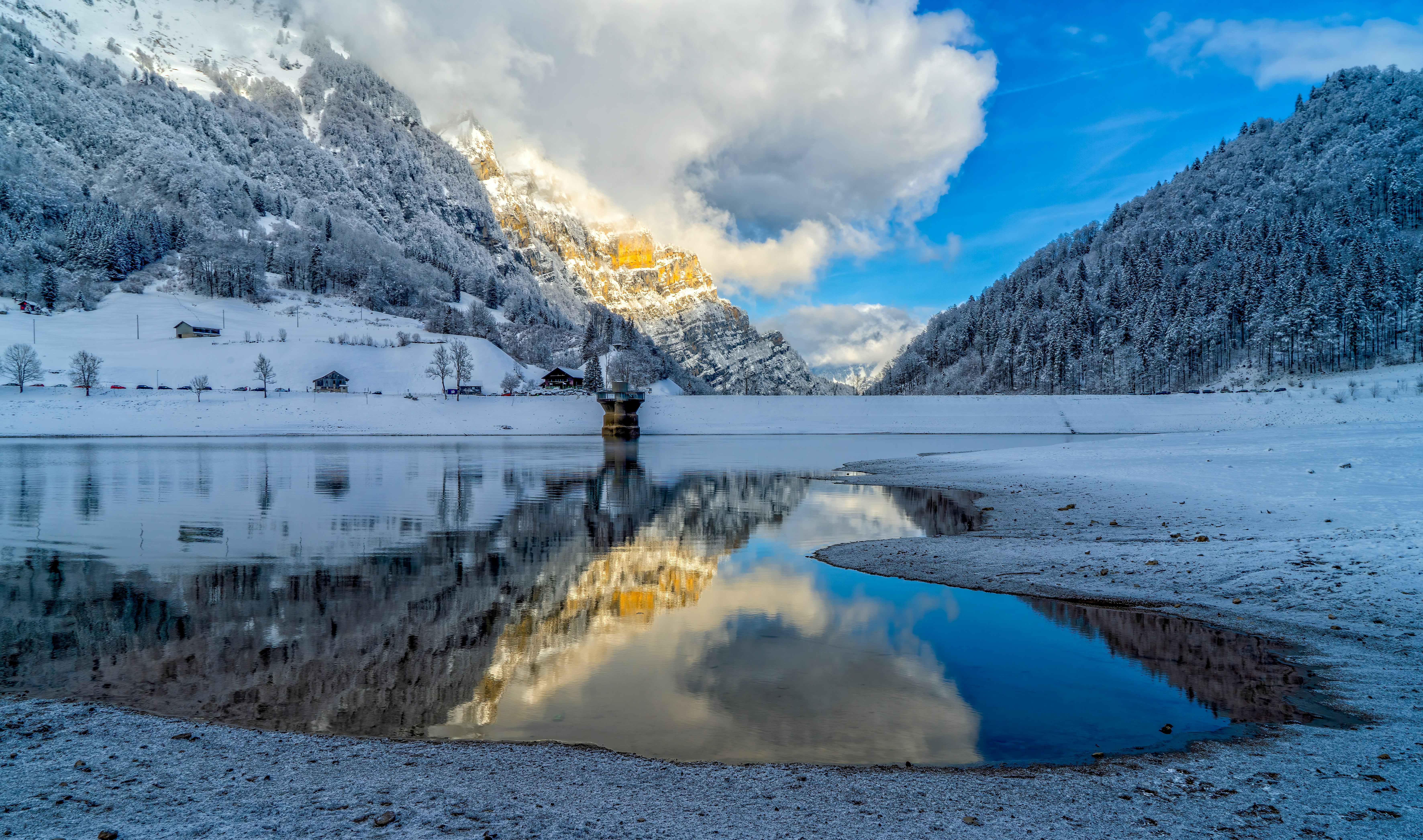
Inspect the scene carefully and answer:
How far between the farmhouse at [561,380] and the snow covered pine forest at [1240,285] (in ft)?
265

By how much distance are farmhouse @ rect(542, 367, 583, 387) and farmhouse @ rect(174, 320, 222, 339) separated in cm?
6027

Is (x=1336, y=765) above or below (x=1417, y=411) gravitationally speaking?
below

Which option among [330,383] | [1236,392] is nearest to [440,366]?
[330,383]

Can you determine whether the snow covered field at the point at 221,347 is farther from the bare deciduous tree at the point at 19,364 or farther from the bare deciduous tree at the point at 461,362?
the bare deciduous tree at the point at 461,362

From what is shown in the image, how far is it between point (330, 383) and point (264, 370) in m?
15.0

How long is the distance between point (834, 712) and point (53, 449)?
2597 inches

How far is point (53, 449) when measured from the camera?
51344mm

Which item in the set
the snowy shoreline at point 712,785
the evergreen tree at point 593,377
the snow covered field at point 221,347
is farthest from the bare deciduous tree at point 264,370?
the snowy shoreline at point 712,785

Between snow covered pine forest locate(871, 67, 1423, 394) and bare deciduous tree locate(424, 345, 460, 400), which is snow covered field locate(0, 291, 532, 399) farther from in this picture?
snow covered pine forest locate(871, 67, 1423, 394)

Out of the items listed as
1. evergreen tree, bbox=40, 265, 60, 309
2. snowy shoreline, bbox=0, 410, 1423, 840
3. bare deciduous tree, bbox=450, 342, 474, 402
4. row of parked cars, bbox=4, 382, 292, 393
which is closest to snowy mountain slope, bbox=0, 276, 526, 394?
row of parked cars, bbox=4, 382, 292, 393

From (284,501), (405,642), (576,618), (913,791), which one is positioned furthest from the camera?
(284,501)

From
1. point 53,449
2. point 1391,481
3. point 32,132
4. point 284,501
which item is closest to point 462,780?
point 284,501

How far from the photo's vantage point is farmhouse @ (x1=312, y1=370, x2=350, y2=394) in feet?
370

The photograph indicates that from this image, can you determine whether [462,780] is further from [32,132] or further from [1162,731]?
[32,132]
